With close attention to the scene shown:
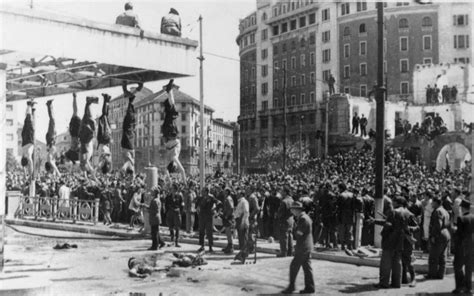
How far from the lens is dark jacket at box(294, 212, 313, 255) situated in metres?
10.0

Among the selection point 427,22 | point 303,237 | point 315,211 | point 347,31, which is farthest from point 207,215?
point 347,31

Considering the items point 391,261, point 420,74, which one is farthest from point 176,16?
point 420,74

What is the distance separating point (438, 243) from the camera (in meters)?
11.2

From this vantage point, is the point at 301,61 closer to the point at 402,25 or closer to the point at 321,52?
the point at 321,52

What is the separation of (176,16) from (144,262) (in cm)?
623

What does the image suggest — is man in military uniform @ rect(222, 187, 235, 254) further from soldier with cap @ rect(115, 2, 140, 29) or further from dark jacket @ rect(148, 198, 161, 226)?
soldier with cap @ rect(115, 2, 140, 29)

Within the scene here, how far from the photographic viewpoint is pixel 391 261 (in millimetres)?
10578

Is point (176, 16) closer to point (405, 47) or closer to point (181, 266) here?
point (181, 266)

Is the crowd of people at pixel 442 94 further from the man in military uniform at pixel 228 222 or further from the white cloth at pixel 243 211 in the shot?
the white cloth at pixel 243 211

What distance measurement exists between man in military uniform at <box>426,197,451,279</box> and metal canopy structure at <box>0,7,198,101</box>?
6873mm

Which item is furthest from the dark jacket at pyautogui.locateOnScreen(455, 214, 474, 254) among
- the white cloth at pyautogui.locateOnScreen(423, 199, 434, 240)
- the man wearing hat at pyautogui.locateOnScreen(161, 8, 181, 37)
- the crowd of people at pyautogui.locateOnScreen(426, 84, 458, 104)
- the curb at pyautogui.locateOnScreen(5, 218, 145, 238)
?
the crowd of people at pyautogui.locateOnScreen(426, 84, 458, 104)

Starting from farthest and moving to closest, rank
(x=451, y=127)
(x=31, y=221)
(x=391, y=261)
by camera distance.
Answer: (x=451, y=127) → (x=31, y=221) → (x=391, y=261)

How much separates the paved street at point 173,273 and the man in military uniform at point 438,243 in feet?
0.91

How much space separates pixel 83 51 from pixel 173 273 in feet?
17.6
